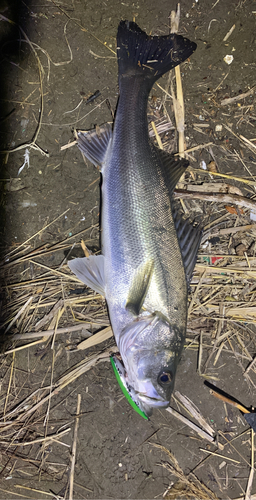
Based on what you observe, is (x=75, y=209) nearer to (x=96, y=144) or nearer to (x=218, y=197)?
(x=96, y=144)

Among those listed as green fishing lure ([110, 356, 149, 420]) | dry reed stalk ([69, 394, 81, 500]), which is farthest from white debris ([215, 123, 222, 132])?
dry reed stalk ([69, 394, 81, 500])

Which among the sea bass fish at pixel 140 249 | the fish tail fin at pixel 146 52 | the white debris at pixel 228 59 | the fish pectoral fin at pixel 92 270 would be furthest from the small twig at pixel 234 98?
the fish pectoral fin at pixel 92 270

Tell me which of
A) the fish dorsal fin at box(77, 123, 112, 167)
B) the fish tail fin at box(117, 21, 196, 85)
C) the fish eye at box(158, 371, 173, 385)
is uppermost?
the fish tail fin at box(117, 21, 196, 85)

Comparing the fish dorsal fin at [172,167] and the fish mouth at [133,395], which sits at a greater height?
the fish dorsal fin at [172,167]

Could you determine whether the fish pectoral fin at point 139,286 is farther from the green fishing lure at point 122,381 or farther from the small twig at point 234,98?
the small twig at point 234,98

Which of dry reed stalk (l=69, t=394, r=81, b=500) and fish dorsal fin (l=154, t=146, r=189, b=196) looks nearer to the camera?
fish dorsal fin (l=154, t=146, r=189, b=196)

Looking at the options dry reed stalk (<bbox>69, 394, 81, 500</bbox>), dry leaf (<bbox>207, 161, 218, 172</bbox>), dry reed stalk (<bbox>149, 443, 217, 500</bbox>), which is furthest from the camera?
dry leaf (<bbox>207, 161, 218, 172</bbox>)

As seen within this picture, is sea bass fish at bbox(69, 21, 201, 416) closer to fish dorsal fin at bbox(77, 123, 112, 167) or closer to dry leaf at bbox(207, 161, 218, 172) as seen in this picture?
fish dorsal fin at bbox(77, 123, 112, 167)

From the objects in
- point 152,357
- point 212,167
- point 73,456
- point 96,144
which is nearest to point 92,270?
point 152,357
